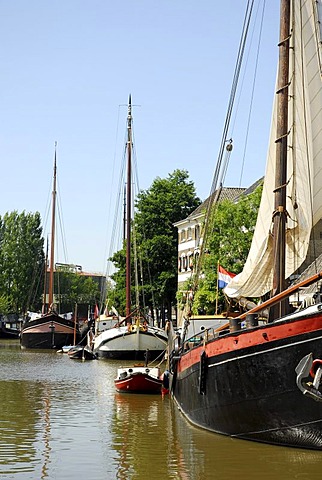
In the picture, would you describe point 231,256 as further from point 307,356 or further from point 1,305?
point 1,305

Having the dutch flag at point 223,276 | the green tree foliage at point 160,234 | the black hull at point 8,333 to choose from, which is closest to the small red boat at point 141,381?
the dutch flag at point 223,276

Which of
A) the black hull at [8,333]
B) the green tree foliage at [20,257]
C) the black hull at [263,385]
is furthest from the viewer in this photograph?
the green tree foliage at [20,257]

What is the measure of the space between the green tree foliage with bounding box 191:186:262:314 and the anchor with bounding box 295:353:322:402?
1451 inches

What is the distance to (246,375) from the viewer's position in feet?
53.3

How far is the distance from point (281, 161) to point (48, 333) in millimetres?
50511

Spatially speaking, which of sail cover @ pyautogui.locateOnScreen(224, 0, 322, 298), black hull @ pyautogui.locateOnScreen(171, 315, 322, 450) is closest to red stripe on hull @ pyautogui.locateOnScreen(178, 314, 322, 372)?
black hull @ pyautogui.locateOnScreen(171, 315, 322, 450)

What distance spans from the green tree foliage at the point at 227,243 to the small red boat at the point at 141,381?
71.3 ft

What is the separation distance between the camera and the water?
1523cm

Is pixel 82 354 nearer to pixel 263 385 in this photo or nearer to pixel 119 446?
pixel 119 446

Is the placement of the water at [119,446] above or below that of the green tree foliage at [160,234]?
below

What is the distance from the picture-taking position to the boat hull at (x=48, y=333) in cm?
6775

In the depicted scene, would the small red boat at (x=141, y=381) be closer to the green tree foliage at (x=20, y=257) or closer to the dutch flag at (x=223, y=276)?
the dutch flag at (x=223, y=276)

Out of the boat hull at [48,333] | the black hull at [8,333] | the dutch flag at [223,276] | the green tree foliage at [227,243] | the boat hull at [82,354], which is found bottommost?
the boat hull at [82,354]

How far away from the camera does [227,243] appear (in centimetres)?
5303
